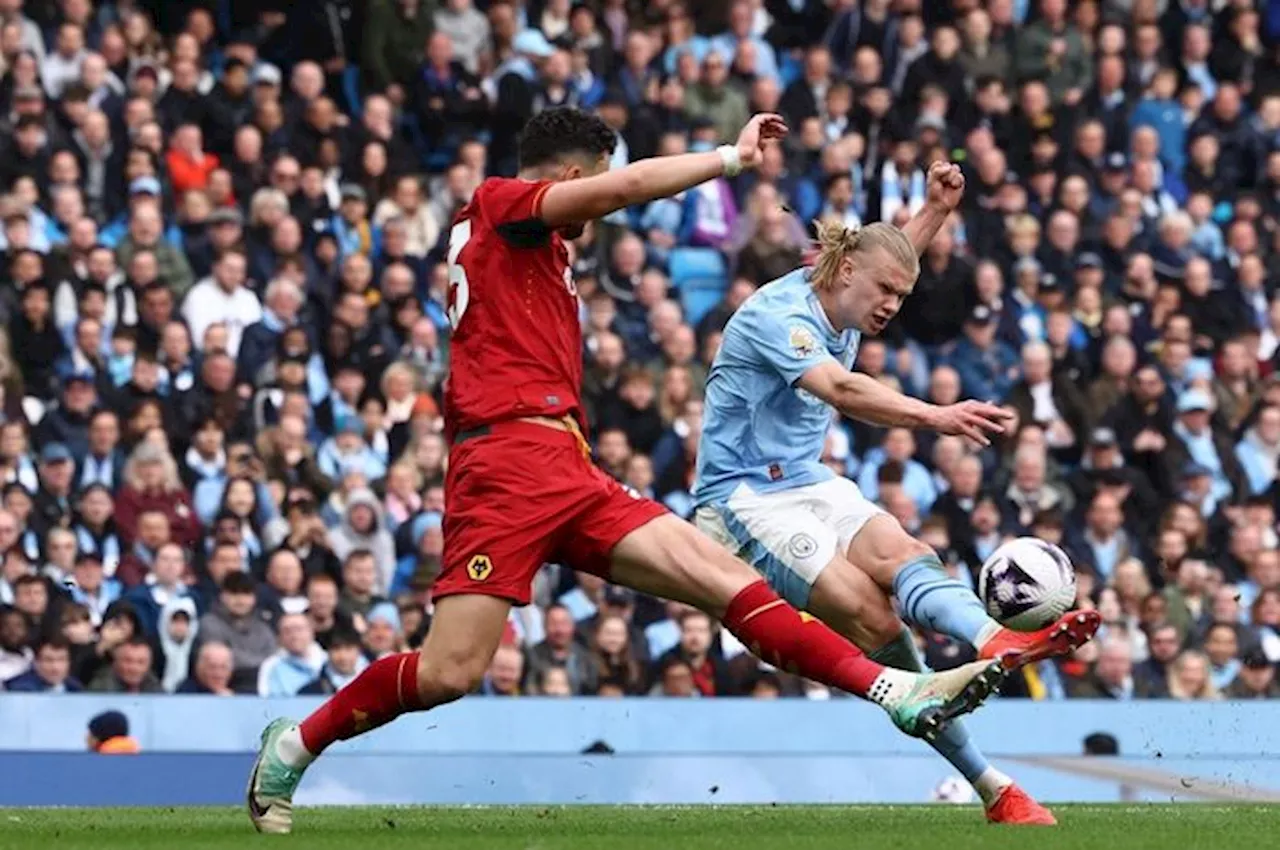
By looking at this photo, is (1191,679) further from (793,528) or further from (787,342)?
(787,342)

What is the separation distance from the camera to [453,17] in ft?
69.8

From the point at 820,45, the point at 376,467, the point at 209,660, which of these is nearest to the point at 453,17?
the point at 820,45

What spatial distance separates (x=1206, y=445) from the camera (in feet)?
67.6

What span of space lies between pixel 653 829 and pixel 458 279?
208cm

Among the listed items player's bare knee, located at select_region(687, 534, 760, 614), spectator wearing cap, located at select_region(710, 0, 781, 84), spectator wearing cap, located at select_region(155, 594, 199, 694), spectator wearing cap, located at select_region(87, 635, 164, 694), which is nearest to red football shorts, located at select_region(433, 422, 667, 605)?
player's bare knee, located at select_region(687, 534, 760, 614)

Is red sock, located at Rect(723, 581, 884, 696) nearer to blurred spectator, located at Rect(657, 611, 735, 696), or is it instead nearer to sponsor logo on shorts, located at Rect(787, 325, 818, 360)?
sponsor logo on shorts, located at Rect(787, 325, 818, 360)

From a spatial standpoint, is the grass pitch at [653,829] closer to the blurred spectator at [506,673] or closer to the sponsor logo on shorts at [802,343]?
the sponsor logo on shorts at [802,343]

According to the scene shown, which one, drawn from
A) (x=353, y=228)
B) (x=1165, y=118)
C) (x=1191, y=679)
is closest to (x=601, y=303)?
(x=353, y=228)

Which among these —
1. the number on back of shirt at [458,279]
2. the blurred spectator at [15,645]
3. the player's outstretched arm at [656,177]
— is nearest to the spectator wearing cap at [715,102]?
the blurred spectator at [15,645]

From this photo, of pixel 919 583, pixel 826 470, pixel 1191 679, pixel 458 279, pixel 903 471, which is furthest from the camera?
pixel 903 471

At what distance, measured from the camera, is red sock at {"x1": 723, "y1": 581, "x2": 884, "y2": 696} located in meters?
10.2

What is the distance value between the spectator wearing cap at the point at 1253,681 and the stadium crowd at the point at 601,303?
0.03 metres

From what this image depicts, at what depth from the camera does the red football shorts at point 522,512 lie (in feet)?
33.5

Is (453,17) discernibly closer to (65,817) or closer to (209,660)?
(209,660)
